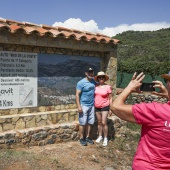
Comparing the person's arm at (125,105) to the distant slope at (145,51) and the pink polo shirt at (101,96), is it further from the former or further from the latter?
the distant slope at (145,51)

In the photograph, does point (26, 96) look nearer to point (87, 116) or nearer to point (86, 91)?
point (86, 91)

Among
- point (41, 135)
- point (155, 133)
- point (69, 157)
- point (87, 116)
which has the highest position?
point (155, 133)

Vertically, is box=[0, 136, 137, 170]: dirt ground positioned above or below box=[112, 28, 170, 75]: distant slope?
below

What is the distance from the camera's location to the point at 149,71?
2089cm

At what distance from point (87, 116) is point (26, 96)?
1.61 meters

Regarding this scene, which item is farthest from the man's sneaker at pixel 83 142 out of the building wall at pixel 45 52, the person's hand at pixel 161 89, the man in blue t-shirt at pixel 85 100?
the person's hand at pixel 161 89

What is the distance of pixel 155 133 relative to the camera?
2.30 metres

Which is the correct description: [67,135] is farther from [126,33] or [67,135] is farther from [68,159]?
[126,33]

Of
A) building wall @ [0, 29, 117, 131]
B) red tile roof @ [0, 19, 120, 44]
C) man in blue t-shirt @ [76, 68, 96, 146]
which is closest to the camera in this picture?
red tile roof @ [0, 19, 120, 44]

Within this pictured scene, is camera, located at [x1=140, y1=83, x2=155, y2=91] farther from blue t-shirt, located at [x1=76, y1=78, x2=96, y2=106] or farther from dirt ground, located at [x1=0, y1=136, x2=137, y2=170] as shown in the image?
blue t-shirt, located at [x1=76, y1=78, x2=96, y2=106]

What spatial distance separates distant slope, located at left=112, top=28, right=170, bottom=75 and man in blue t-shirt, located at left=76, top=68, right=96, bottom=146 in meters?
13.8

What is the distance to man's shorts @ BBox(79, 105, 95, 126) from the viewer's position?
23.3ft

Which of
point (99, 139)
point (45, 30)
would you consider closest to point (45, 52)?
point (45, 30)

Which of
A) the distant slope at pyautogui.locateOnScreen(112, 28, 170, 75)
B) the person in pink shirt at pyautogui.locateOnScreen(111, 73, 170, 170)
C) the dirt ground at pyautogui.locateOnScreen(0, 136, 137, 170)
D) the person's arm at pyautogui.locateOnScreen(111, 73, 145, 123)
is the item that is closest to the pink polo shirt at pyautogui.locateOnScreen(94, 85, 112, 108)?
the dirt ground at pyautogui.locateOnScreen(0, 136, 137, 170)
